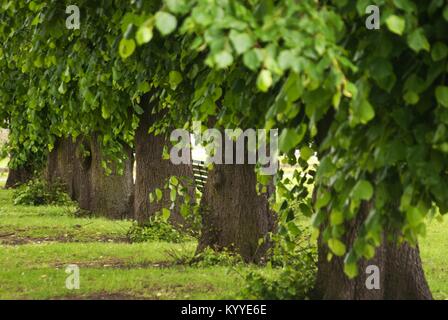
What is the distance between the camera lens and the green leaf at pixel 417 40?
4970mm

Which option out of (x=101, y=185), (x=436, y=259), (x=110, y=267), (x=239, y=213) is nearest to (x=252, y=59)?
(x=239, y=213)

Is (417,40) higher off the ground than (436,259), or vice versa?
(417,40)

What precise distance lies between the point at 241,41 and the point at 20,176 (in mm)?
30437

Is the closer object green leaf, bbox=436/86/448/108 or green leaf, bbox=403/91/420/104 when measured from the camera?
green leaf, bbox=436/86/448/108

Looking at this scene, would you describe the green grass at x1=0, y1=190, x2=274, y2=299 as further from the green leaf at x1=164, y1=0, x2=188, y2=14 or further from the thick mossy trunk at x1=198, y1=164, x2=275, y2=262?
the green leaf at x1=164, y1=0, x2=188, y2=14

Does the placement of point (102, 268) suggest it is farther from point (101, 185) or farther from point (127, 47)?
point (101, 185)

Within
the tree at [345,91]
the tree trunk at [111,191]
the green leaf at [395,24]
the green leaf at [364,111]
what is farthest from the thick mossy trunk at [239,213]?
the tree trunk at [111,191]

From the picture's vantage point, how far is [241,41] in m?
4.36

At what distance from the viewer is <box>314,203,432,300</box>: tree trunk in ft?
26.2

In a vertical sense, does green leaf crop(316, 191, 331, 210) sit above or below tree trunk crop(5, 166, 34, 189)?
above

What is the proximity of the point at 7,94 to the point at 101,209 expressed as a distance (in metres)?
6.63

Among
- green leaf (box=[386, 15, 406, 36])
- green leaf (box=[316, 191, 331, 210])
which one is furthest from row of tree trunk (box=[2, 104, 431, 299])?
green leaf (box=[386, 15, 406, 36])

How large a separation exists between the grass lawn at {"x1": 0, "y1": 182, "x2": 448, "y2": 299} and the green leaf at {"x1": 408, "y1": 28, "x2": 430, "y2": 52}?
413 cm
